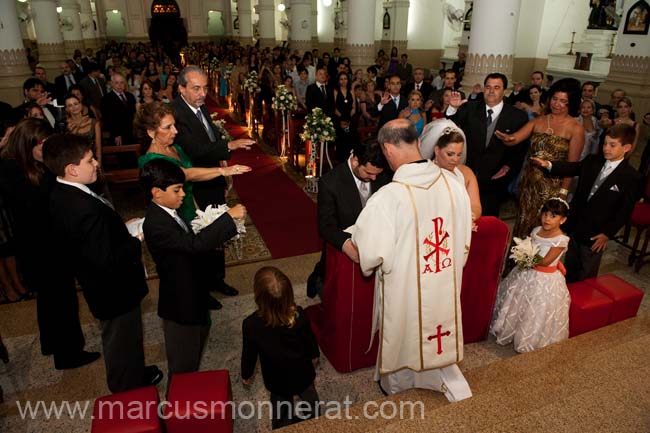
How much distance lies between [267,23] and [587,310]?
22.6 m

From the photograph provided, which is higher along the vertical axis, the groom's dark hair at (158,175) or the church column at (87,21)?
the church column at (87,21)

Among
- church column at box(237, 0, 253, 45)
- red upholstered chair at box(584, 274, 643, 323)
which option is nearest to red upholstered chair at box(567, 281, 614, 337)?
red upholstered chair at box(584, 274, 643, 323)

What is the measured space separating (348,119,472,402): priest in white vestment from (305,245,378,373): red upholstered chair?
189 mm

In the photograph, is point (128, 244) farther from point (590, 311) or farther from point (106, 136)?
point (106, 136)

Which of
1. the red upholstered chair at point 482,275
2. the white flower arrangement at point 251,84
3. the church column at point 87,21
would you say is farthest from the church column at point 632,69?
the church column at point 87,21

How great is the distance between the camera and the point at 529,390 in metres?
2.91

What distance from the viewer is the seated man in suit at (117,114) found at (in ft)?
24.7

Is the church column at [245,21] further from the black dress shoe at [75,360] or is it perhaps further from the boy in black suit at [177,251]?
the boy in black suit at [177,251]

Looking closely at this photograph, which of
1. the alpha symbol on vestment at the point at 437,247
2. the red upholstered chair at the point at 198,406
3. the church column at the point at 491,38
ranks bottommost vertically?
the red upholstered chair at the point at 198,406

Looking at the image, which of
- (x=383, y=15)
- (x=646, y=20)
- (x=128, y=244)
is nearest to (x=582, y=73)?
(x=646, y=20)

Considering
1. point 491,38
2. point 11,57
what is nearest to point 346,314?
point 491,38

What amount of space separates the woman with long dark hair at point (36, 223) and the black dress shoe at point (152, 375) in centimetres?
72

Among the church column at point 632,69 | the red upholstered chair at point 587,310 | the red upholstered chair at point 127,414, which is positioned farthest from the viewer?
the church column at point 632,69

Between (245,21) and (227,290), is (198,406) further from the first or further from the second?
(245,21)
